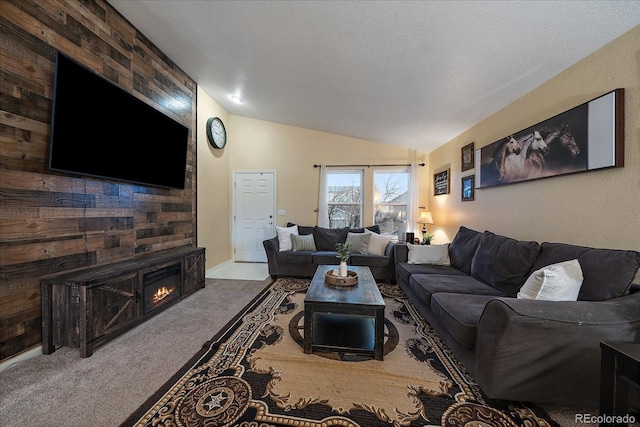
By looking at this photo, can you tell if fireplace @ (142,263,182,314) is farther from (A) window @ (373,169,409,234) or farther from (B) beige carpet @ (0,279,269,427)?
(A) window @ (373,169,409,234)

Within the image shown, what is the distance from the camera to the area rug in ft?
4.22

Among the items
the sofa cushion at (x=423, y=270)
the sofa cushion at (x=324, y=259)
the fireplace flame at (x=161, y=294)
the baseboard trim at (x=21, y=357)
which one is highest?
the sofa cushion at (x=423, y=270)

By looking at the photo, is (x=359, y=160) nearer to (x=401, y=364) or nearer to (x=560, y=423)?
(x=401, y=364)

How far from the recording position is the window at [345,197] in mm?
4996

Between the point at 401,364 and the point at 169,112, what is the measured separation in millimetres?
3937

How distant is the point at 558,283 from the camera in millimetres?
1493

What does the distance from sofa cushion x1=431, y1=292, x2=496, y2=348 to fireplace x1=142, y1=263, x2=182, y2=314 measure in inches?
107

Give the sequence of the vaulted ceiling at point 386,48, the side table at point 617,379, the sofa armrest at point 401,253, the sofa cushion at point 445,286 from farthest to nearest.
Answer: the sofa armrest at point 401,253 → the sofa cushion at point 445,286 → the vaulted ceiling at point 386,48 → the side table at point 617,379

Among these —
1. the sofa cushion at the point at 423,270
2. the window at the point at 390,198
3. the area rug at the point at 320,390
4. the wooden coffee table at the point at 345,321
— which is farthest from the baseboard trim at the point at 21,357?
the window at the point at 390,198

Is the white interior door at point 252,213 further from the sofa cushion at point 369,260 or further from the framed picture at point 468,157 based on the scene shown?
the framed picture at point 468,157

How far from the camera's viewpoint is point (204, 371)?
1652mm

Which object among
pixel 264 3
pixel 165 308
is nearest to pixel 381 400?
pixel 165 308

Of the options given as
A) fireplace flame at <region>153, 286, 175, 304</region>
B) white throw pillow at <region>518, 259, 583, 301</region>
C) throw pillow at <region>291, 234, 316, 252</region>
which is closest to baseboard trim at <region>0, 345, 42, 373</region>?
fireplace flame at <region>153, 286, 175, 304</region>

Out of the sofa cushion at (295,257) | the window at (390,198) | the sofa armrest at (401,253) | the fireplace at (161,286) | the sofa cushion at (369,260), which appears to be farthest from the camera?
the window at (390,198)
